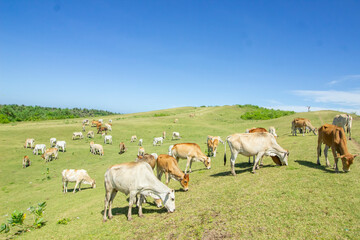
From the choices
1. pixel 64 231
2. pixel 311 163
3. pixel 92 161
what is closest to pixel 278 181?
pixel 311 163

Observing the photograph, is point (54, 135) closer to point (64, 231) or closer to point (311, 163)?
point (64, 231)

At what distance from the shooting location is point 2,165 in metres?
27.8

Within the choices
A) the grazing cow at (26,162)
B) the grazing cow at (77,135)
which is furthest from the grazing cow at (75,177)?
the grazing cow at (77,135)

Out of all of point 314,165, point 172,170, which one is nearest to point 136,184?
point 172,170

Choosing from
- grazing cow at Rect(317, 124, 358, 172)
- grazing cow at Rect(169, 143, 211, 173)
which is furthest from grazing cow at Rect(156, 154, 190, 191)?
grazing cow at Rect(317, 124, 358, 172)

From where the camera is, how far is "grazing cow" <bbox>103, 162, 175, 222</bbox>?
10000 mm

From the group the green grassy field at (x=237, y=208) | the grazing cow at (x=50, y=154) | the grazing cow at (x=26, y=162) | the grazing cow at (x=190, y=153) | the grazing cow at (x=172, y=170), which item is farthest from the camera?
the grazing cow at (x=50, y=154)

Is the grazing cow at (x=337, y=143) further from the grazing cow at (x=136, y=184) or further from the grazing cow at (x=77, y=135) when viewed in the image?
the grazing cow at (x=77, y=135)

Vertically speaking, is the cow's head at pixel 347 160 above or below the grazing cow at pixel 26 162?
above

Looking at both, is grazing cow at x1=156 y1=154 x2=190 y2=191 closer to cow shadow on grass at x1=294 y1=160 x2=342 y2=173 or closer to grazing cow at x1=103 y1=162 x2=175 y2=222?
grazing cow at x1=103 y1=162 x2=175 y2=222

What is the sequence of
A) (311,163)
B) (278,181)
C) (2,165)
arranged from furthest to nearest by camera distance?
(2,165), (311,163), (278,181)

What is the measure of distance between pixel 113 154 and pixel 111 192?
2410cm

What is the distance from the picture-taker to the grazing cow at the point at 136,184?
10000 mm

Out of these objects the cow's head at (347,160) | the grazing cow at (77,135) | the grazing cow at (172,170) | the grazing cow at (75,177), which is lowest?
the grazing cow at (75,177)
